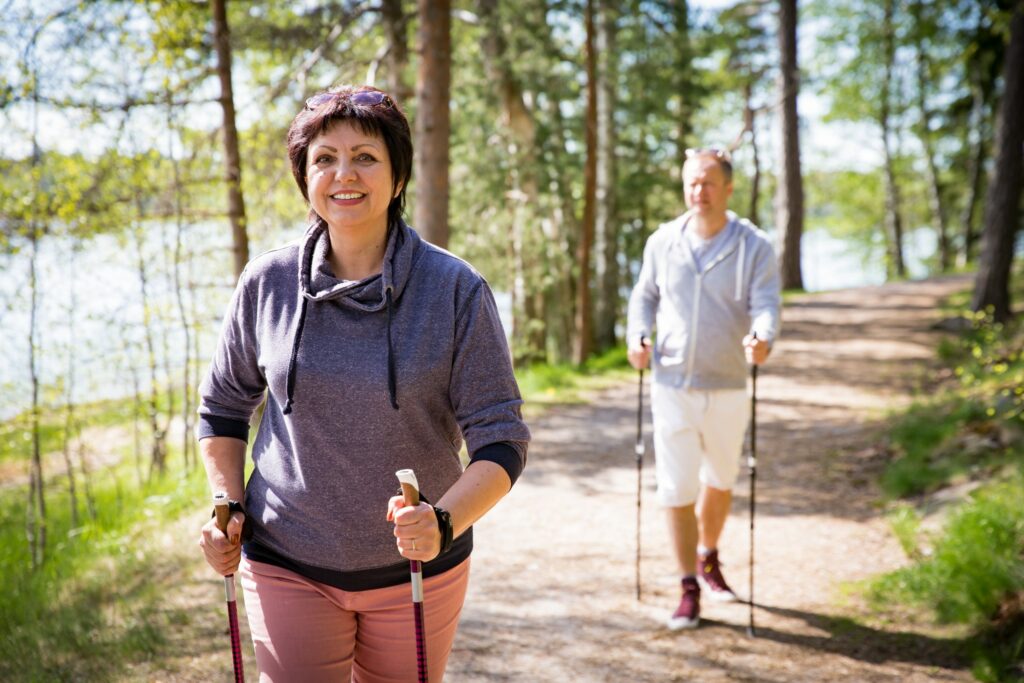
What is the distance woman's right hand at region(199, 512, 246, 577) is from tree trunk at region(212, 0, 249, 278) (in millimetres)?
6133

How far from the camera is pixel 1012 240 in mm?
11227

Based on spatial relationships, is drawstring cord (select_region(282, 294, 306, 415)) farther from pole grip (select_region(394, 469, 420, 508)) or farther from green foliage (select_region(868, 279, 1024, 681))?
green foliage (select_region(868, 279, 1024, 681))

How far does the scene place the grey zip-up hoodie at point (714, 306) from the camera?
4246 millimetres

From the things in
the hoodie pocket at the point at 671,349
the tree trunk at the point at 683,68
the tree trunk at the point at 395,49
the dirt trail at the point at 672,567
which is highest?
the tree trunk at the point at 683,68

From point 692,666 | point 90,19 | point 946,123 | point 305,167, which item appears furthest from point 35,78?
point 946,123

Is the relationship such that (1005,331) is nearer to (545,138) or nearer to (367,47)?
(545,138)

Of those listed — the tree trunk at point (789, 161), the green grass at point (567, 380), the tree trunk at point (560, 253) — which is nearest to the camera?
the green grass at point (567, 380)

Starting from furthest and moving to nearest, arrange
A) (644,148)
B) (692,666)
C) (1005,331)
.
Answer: (644,148), (1005,331), (692,666)

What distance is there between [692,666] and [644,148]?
13.0 m

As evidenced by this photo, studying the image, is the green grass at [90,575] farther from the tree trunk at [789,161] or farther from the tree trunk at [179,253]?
the tree trunk at [789,161]

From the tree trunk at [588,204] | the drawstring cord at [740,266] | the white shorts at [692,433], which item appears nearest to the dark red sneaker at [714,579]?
the white shorts at [692,433]

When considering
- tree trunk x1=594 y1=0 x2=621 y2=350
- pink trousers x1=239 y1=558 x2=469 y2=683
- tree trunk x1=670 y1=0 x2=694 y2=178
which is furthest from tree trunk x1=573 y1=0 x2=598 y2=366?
pink trousers x1=239 y1=558 x2=469 y2=683

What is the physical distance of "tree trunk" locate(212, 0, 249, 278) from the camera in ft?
25.0

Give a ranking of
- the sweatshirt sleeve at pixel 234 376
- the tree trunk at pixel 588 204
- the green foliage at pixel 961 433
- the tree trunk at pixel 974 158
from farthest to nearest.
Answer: the tree trunk at pixel 974 158 < the tree trunk at pixel 588 204 < the green foliage at pixel 961 433 < the sweatshirt sleeve at pixel 234 376
